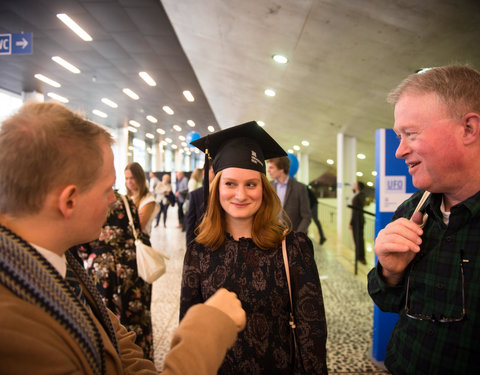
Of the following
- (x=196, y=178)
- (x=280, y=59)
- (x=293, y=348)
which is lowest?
(x=293, y=348)

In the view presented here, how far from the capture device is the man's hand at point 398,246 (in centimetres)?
92

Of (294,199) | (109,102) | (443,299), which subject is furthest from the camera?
(109,102)

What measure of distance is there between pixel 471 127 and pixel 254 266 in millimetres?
948

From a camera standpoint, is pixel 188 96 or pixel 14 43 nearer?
pixel 14 43

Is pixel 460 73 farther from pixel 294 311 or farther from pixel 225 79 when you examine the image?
pixel 225 79

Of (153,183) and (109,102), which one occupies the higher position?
(109,102)

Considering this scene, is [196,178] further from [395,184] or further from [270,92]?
[395,184]

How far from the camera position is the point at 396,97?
1.02m

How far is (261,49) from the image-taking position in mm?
5504

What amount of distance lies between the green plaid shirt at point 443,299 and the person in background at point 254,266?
1.13ft

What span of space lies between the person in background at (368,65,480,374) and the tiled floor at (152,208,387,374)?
208 cm

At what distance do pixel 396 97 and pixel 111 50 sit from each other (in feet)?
23.9

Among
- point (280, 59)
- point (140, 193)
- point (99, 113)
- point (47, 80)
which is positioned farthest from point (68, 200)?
point (99, 113)

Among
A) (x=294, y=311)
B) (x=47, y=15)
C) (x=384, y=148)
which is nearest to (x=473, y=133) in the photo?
(x=294, y=311)
